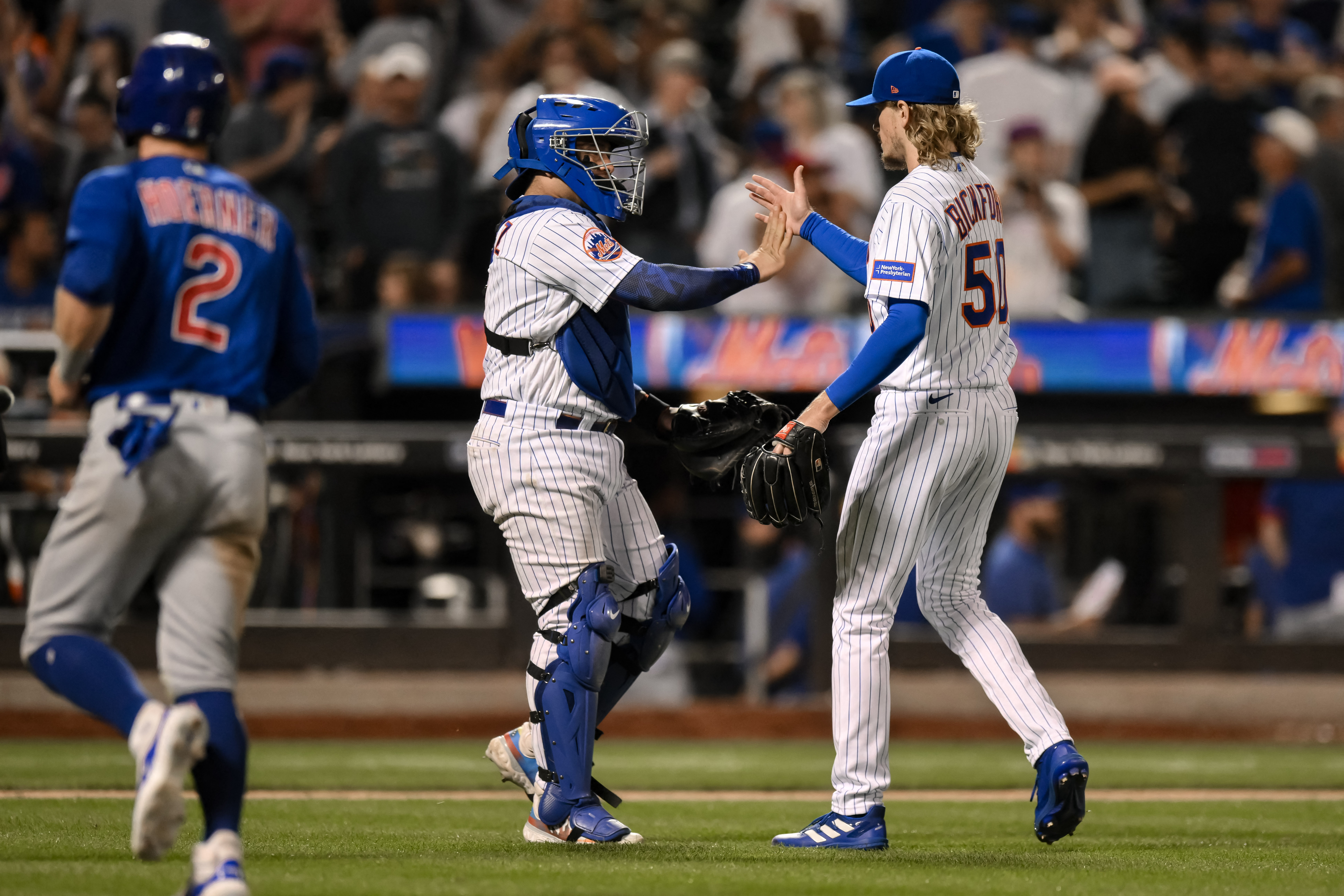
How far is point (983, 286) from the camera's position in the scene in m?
5.23

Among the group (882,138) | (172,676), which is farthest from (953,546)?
(172,676)

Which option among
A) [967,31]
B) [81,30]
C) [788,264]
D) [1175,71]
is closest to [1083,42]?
[1175,71]

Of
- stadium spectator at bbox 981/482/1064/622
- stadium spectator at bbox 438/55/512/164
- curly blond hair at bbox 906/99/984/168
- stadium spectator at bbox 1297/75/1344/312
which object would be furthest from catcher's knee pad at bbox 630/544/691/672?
stadium spectator at bbox 1297/75/1344/312

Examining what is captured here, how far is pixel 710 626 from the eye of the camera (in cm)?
1082

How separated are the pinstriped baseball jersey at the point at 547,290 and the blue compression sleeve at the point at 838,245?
0.61 m

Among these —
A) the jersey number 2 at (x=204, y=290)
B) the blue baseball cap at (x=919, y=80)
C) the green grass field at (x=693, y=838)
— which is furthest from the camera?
the blue baseball cap at (x=919, y=80)

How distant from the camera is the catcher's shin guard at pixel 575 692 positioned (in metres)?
5.02

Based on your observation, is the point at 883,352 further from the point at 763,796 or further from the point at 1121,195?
the point at 1121,195

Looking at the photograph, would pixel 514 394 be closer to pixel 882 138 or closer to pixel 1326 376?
pixel 882 138

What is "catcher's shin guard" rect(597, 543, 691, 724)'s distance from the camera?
211 inches

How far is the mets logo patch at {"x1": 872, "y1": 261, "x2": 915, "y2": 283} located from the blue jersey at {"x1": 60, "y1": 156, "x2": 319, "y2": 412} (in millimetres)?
1716

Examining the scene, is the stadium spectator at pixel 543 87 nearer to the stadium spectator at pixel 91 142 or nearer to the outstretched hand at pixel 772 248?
the stadium spectator at pixel 91 142

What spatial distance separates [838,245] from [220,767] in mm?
2460

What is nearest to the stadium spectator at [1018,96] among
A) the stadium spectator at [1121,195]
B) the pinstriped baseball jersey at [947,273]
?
the stadium spectator at [1121,195]
